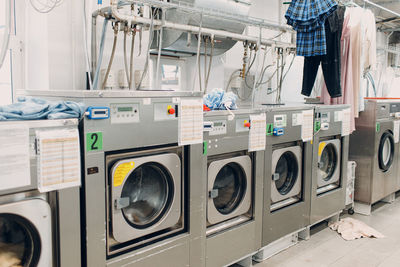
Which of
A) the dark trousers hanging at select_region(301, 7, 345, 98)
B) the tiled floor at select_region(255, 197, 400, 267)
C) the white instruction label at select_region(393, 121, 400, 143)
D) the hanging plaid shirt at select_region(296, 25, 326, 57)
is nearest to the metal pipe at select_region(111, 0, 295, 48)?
the hanging plaid shirt at select_region(296, 25, 326, 57)

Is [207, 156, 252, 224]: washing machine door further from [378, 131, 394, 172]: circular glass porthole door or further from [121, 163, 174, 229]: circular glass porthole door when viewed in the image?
[378, 131, 394, 172]: circular glass porthole door

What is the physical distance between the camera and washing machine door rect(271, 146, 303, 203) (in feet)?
9.32

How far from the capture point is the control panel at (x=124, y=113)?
169cm

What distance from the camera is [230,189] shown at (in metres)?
2.48

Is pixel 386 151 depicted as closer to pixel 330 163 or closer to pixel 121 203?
pixel 330 163

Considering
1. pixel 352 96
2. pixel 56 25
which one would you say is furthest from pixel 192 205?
pixel 352 96

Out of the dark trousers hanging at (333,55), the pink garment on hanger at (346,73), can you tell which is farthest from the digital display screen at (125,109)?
the pink garment on hanger at (346,73)

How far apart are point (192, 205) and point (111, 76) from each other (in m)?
1.10

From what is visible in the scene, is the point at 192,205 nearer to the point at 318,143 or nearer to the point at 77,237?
the point at 77,237

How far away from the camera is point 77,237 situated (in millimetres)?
1594

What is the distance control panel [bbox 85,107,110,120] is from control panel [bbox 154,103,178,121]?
293 mm

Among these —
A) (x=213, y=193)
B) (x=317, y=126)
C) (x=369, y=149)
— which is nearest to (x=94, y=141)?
(x=213, y=193)

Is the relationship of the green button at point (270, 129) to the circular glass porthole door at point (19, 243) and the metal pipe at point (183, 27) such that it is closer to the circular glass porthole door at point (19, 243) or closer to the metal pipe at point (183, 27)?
the metal pipe at point (183, 27)

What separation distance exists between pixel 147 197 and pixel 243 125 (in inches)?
31.6
